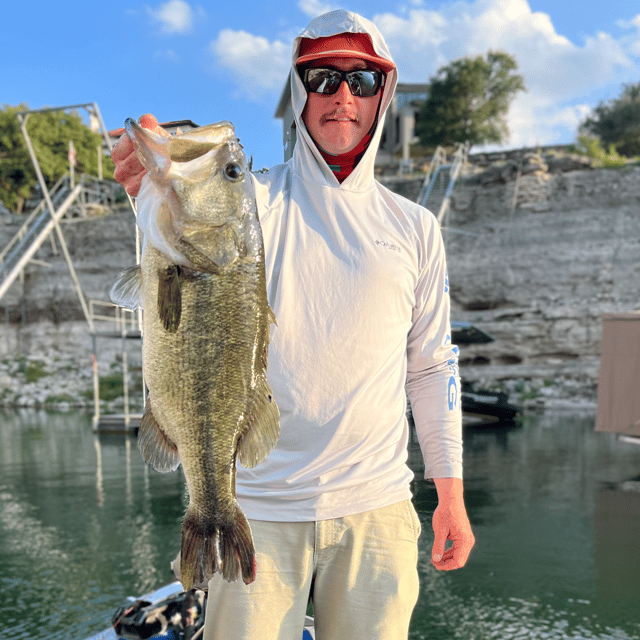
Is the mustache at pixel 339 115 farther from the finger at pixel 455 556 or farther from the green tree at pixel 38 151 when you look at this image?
the green tree at pixel 38 151

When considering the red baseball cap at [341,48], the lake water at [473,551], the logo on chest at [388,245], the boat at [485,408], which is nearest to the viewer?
the logo on chest at [388,245]

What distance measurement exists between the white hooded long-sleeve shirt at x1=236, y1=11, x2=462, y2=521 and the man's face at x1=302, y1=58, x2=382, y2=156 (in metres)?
0.05

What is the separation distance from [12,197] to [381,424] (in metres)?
44.8

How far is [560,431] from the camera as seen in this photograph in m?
18.6

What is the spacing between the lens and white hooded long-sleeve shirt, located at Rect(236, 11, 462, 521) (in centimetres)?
186

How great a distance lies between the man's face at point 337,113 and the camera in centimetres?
217

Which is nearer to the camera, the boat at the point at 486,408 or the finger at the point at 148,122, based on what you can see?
the finger at the point at 148,122

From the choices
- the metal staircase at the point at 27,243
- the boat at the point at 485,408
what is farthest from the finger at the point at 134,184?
the metal staircase at the point at 27,243

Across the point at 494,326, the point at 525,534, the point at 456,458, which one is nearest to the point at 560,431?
the point at 494,326

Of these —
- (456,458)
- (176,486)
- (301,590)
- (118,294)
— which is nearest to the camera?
(118,294)

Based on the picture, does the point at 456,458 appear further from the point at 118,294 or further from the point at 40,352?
the point at 40,352

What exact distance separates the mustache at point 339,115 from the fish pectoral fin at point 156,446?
116cm

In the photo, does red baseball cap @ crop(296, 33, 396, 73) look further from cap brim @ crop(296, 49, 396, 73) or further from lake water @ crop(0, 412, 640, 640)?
lake water @ crop(0, 412, 640, 640)

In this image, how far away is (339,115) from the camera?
218cm
